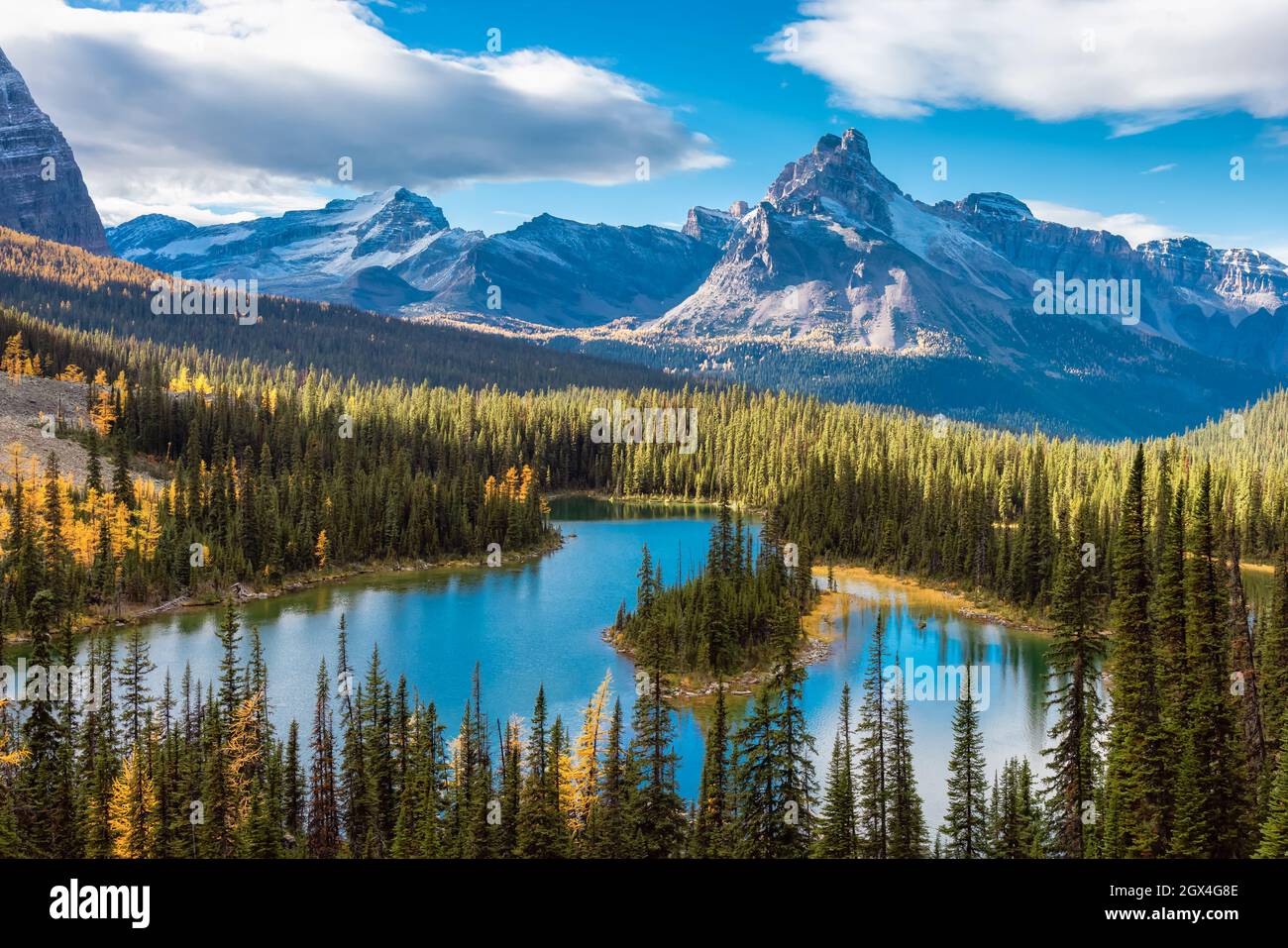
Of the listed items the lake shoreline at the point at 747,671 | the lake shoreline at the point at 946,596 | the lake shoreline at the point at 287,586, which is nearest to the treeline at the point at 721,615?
the lake shoreline at the point at 747,671

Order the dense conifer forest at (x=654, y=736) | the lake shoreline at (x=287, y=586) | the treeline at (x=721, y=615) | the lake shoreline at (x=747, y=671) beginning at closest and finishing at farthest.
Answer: the dense conifer forest at (x=654, y=736)
the lake shoreline at (x=747, y=671)
the treeline at (x=721, y=615)
the lake shoreline at (x=287, y=586)

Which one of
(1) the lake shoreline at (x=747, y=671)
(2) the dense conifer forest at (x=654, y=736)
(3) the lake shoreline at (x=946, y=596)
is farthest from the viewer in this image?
(3) the lake shoreline at (x=946, y=596)

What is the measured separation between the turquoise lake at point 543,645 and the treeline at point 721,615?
4242 mm

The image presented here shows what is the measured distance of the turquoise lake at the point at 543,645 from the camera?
6656 cm

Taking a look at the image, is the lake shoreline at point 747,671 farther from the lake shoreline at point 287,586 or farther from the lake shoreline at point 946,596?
the lake shoreline at point 287,586

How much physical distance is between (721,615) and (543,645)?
18.4 metres

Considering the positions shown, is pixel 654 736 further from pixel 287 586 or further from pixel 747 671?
pixel 287 586

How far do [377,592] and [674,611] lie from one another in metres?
42.9

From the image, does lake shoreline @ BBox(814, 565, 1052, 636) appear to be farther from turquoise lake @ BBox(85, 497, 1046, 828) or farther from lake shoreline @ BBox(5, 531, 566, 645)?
lake shoreline @ BBox(5, 531, 566, 645)

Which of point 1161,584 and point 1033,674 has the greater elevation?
point 1161,584

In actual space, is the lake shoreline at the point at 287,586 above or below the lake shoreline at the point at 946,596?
above
